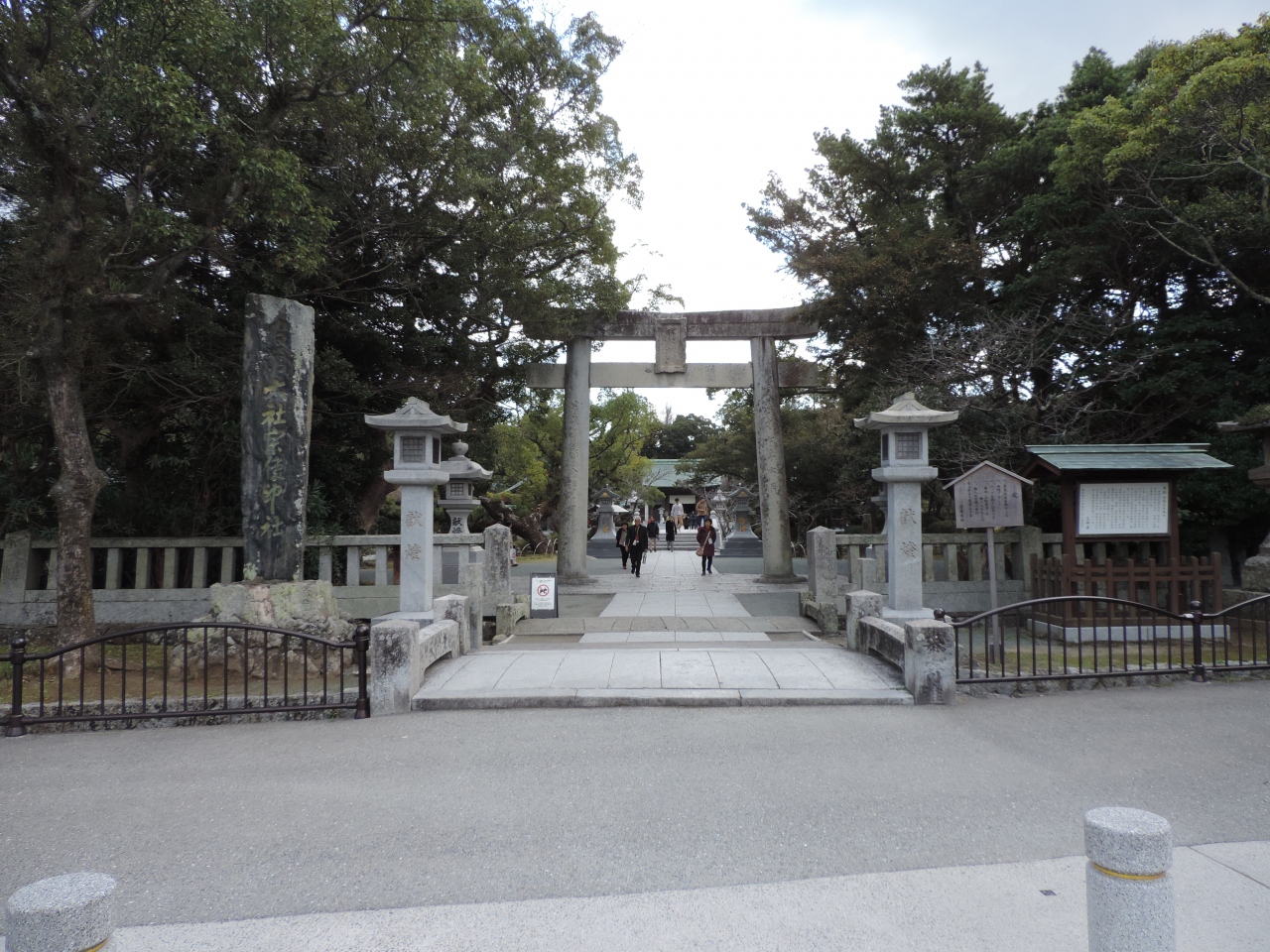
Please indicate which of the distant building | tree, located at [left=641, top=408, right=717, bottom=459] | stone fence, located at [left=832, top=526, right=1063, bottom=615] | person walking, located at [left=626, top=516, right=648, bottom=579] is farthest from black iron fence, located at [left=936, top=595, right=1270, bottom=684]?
tree, located at [left=641, top=408, right=717, bottom=459]

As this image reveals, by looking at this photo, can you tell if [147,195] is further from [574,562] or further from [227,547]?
[574,562]

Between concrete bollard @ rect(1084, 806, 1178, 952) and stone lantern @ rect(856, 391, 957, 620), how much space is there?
5.94 metres

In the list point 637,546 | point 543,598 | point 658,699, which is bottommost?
point 658,699

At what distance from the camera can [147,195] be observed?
9227mm

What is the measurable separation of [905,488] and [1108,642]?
2.49 metres

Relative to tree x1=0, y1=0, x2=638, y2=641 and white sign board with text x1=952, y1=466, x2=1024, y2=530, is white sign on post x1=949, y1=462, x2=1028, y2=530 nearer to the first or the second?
white sign board with text x1=952, y1=466, x2=1024, y2=530

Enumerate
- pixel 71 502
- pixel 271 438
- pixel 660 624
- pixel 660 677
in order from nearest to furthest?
pixel 660 677 < pixel 71 502 < pixel 271 438 < pixel 660 624

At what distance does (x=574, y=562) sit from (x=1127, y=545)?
1069 centimetres

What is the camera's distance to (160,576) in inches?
426

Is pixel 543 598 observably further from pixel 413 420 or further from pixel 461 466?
pixel 413 420

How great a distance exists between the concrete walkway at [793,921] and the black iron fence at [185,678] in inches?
95.8

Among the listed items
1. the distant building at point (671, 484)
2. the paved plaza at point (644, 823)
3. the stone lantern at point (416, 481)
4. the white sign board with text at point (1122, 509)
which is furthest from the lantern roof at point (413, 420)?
the distant building at point (671, 484)

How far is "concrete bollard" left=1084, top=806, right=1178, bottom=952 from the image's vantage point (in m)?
2.10

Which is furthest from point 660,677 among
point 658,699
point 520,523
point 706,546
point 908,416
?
point 520,523
